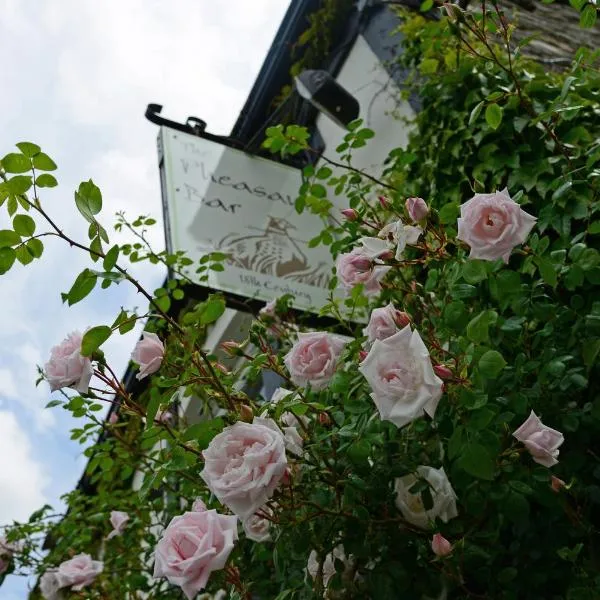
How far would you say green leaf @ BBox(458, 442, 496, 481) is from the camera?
1143 millimetres

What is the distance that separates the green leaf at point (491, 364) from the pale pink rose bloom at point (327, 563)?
0.47 meters

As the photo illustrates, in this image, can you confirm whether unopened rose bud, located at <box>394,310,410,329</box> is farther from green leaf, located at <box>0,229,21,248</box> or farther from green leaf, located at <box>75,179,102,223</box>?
green leaf, located at <box>0,229,21,248</box>

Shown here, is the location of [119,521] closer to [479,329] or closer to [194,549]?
[194,549]

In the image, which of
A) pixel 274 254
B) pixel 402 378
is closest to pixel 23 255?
pixel 402 378

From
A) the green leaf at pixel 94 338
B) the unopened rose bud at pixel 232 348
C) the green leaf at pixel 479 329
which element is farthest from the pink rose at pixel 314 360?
the green leaf at pixel 94 338

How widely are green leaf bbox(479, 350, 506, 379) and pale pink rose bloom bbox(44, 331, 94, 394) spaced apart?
2.22 ft

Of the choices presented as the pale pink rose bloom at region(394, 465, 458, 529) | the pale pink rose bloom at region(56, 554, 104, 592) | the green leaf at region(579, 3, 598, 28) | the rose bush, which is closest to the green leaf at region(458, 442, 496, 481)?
the rose bush

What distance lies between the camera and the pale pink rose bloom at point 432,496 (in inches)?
54.0

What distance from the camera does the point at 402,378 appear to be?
Result: 1.09 meters

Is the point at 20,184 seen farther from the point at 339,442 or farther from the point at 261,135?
the point at 261,135

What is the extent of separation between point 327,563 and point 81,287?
0.73m

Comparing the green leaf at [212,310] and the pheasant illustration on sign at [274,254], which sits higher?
the pheasant illustration on sign at [274,254]

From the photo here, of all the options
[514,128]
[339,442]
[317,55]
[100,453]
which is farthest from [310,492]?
[317,55]

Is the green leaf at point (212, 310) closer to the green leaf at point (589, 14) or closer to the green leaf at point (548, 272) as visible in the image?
the green leaf at point (548, 272)
